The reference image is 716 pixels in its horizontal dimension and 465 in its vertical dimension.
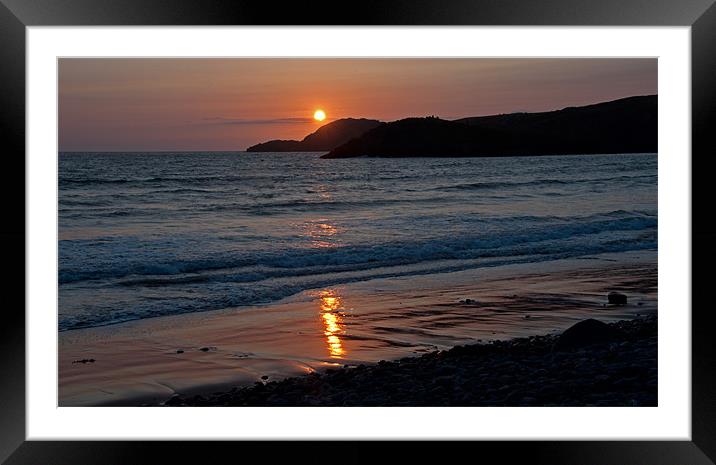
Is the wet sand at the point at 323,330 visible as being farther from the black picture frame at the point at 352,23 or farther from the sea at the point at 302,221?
the black picture frame at the point at 352,23

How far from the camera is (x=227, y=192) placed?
54.7 ft

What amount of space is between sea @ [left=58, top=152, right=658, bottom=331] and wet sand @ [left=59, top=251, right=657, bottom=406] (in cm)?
50

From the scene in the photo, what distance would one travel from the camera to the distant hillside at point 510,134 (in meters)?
22.0

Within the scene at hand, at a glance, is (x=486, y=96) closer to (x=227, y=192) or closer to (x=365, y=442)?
(x=227, y=192)

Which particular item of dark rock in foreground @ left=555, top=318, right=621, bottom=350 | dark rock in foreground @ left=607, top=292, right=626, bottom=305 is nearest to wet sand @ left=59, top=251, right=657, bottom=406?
dark rock in foreground @ left=607, top=292, right=626, bottom=305

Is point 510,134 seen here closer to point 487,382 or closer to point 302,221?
point 302,221

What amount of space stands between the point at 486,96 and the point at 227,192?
11401 mm

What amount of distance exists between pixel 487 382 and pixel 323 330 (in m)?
1.61

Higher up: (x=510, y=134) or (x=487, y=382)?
(x=510, y=134)

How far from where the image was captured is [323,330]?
520 centimetres

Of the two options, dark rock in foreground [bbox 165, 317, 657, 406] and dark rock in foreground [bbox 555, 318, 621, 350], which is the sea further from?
dark rock in foreground [bbox 555, 318, 621, 350]

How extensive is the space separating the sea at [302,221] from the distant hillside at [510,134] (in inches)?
19.4

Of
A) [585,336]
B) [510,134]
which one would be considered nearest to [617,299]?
[585,336]

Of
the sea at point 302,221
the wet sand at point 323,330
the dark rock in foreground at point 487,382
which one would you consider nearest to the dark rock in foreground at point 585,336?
the dark rock in foreground at point 487,382
